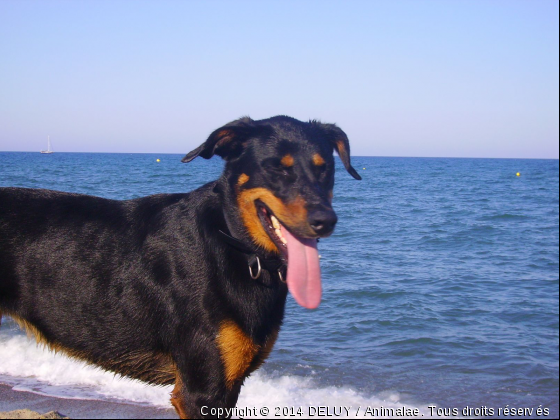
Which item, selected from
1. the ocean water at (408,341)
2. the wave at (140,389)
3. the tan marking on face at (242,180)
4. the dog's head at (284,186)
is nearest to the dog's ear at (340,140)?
the dog's head at (284,186)

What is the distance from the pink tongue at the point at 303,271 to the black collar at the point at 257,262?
16cm

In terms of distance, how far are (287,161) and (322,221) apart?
0.55 m

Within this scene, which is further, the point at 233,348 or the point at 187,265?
the point at 187,265

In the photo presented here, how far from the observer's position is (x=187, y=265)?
11.5 feet

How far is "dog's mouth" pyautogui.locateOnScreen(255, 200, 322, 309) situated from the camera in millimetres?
3344

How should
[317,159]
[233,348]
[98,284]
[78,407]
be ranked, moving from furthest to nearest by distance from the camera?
[78,407], [98,284], [317,159], [233,348]

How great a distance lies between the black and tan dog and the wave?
214 cm

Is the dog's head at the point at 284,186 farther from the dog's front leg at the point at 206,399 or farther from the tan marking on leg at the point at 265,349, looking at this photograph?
the dog's front leg at the point at 206,399

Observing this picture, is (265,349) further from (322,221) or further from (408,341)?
(408,341)

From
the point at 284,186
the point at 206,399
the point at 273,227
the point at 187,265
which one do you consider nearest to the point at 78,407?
the point at 206,399

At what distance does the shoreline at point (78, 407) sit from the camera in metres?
5.11

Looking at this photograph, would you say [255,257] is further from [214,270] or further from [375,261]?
[375,261]

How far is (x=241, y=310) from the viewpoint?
338 centimetres

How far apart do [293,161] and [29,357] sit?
16.9 ft
